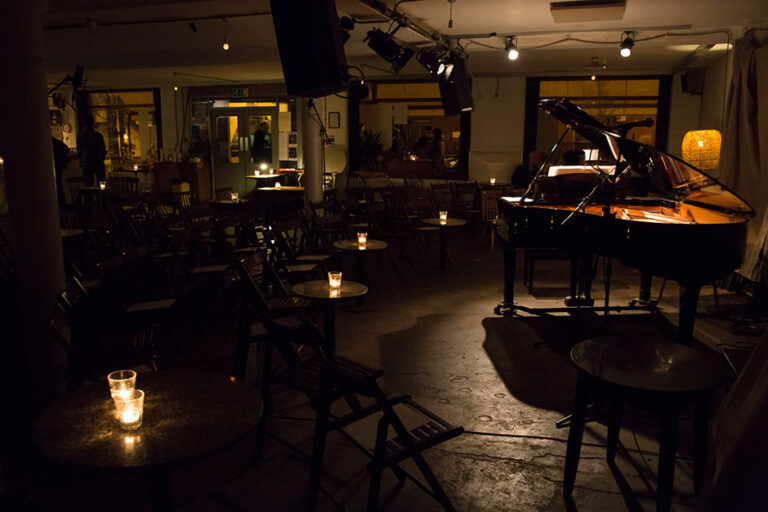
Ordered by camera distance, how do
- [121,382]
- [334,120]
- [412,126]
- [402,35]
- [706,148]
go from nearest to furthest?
[121,382] → [706,148] → [402,35] → [334,120] → [412,126]

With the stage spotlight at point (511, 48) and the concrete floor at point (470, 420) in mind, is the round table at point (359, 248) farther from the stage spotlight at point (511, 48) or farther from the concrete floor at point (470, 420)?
the stage spotlight at point (511, 48)

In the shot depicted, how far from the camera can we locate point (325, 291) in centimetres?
382

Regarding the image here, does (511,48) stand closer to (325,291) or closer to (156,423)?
(325,291)

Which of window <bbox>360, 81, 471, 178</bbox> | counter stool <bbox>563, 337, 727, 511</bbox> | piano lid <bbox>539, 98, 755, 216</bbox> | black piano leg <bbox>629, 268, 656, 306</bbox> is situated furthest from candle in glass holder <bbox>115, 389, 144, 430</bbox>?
window <bbox>360, 81, 471, 178</bbox>

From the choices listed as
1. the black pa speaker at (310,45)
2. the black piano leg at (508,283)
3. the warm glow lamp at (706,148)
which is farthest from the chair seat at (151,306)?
the warm glow lamp at (706,148)

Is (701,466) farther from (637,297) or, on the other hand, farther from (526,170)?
(526,170)

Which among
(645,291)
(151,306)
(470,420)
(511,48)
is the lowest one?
(470,420)

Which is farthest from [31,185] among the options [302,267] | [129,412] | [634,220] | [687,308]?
[687,308]

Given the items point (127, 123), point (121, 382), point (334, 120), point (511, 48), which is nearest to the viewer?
point (121, 382)

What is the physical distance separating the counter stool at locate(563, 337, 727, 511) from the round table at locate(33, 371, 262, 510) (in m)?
1.31

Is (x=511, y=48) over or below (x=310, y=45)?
over

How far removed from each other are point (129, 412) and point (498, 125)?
10.8m

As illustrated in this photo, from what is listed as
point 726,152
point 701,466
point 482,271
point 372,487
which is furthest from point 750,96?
point 372,487

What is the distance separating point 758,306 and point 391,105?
848cm
